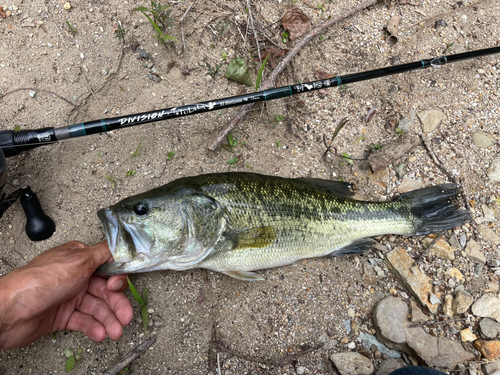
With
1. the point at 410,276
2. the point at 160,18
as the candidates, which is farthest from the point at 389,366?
the point at 160,18

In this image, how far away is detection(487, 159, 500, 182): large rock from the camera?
Result: 11.3ft

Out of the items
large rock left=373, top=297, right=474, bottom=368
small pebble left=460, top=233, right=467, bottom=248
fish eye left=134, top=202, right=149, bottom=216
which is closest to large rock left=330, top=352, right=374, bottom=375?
large rock left=373, top=297, right=474, bottom=368

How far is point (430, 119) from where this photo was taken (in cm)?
361

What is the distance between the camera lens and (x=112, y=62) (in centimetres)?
338

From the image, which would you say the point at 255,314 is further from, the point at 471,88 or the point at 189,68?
the point at 471,88

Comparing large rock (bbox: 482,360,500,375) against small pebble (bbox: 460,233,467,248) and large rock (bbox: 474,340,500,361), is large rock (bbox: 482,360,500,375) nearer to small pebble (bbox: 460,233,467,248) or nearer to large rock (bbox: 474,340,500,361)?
large rock (bbox: 474,340,500,361)

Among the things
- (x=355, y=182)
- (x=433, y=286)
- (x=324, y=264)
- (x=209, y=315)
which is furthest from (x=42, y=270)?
(x=433, y=286)

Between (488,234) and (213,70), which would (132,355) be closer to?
(213,70)

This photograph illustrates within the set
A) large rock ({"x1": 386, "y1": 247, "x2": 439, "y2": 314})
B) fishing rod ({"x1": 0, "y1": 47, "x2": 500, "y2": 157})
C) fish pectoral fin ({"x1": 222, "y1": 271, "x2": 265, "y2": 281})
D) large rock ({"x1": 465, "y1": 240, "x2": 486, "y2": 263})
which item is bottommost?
fish pectoral fin ({"x1": 222, "y1": 271, "x2": 265, "y2": 281})

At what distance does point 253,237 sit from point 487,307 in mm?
2433

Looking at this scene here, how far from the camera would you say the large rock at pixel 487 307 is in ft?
9.83

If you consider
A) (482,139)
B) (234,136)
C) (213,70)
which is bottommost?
(234,136)

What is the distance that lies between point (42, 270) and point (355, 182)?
3.01m

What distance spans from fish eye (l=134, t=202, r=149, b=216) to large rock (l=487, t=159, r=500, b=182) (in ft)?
12.1
